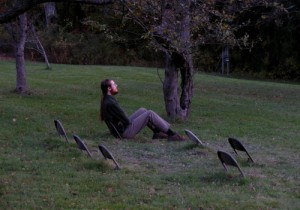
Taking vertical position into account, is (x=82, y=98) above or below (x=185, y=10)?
below

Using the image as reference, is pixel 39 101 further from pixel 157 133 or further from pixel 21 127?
pixel 157 133

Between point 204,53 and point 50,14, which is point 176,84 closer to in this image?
point 204,53

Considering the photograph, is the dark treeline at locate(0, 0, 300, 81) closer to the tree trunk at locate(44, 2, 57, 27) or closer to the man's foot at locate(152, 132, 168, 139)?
the tree trunk at locate(44, 2, 57, 27)

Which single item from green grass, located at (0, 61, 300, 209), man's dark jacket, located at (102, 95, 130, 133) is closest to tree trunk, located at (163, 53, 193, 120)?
green grass, located at (0, 61, 300, 209)

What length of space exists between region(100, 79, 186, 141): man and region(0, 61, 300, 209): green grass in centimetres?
23

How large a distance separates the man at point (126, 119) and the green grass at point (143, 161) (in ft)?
0.76

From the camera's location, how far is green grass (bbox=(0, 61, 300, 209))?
6.52 metres

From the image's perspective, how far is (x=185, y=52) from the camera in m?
13.0

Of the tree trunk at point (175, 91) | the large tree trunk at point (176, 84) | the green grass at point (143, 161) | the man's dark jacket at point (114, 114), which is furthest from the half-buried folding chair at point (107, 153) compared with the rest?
the tree trunk at point (175, 91)

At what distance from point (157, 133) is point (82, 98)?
744 cm

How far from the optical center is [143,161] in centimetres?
888

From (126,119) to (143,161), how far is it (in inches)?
79.5

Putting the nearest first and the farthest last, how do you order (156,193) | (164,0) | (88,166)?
(156,193) < (88,166) < (164,0)

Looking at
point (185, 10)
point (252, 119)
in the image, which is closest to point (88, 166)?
point (185, 10)
